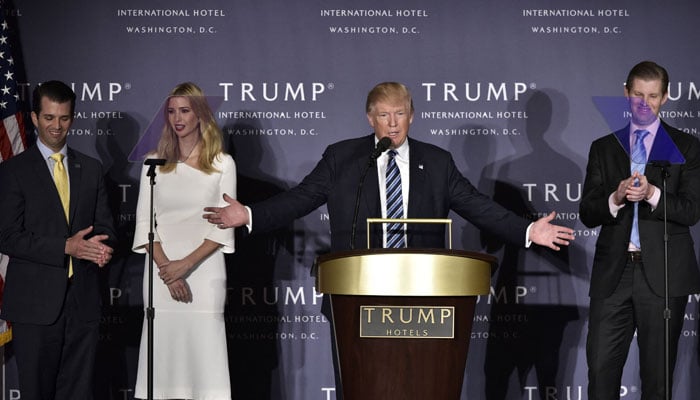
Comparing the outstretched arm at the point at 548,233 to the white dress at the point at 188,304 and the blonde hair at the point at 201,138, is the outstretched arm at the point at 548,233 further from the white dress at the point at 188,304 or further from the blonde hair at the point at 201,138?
the blonde hair at the point at 201,138

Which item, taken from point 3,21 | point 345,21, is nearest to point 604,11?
point 345,21

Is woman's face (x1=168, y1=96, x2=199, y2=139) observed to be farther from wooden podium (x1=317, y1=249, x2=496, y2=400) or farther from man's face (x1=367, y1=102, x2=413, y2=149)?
wooden podium (x1=317, y1=249, x2=496, y2=400)

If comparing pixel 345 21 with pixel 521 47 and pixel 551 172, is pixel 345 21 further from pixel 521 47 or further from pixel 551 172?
pixel 551 172

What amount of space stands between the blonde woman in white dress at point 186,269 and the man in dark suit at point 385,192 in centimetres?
46

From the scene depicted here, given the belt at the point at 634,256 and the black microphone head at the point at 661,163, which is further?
the belt at the point at 634,256

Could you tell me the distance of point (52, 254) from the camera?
4.33m


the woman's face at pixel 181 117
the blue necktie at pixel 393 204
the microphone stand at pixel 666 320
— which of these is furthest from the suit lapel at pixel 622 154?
the woman's face at pixel 181 117

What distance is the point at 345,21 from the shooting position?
583cm

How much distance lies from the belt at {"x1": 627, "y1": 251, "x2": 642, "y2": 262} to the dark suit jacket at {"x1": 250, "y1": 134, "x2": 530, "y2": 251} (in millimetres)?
663

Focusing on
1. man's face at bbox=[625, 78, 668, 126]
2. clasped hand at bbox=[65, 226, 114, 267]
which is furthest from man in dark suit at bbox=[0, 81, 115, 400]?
man's face at bbox=[625, 78, 668, 126]

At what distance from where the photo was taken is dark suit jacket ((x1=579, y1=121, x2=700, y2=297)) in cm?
441

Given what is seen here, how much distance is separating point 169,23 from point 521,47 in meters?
2.30

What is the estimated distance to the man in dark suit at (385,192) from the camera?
4.40 m

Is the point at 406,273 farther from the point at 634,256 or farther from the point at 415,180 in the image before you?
the point at 634,256
